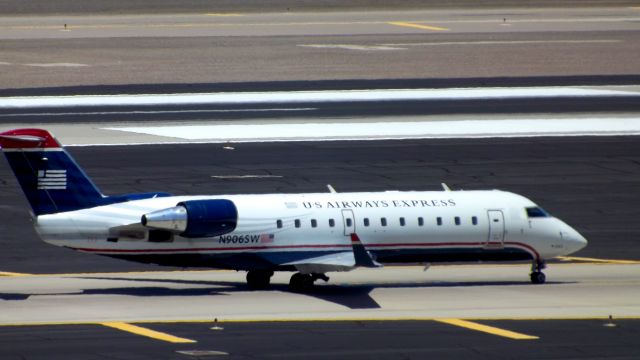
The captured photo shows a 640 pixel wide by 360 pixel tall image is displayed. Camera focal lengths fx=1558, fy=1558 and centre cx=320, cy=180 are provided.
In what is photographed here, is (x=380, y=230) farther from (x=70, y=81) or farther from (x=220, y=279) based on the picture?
(x=70, y=81)

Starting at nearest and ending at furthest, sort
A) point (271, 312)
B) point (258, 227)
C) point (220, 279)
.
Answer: point (271, 312), point (258, 227), point (220, 279)

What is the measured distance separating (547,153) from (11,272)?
34.9m

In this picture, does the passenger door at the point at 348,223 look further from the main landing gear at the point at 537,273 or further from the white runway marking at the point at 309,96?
the white runway marking at the point at 309,96

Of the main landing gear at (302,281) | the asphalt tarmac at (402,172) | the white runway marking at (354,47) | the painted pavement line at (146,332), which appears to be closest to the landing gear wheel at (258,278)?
the main landing gear at (302,281)

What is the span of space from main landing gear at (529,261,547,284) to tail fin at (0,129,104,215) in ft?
43.5

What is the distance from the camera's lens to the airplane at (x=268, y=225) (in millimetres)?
43250

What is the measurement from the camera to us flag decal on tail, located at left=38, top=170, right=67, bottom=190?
43.9 metres

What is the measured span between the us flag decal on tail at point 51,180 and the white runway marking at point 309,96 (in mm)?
51565

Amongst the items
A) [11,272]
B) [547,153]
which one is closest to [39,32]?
[547,153]

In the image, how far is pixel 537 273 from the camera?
4700cm

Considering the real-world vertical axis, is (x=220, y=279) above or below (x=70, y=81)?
below

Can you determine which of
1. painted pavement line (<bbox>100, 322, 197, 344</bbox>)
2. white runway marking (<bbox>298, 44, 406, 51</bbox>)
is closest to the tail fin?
painted pavement line (<bbox>100, 322, 197, 344</bbox>)

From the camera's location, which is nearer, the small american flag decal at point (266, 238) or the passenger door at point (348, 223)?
the small american flag decal at point (266, 238)

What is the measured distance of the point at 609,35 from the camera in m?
138
